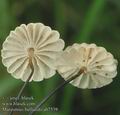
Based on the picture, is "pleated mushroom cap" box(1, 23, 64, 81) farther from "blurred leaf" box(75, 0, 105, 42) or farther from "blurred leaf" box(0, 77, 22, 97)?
"blurred leaf" box(75, 0, 105, 42)

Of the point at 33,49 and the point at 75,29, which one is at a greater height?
the point at 75,29

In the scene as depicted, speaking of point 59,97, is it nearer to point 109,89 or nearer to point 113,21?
point 109,89

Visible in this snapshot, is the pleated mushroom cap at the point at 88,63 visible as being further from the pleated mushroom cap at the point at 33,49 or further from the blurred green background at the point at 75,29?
the blurred green background at the point at 75,29

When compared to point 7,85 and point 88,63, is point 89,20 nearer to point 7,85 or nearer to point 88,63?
point 7,85

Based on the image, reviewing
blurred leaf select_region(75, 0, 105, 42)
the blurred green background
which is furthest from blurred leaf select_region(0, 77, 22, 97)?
blurred leaf select_region(75, 0, 105, 42)

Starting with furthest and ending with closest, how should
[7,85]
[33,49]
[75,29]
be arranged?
1. [75,29]
2. [7,85]
3. [33,49]

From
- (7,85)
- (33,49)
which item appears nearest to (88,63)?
(33,49)
